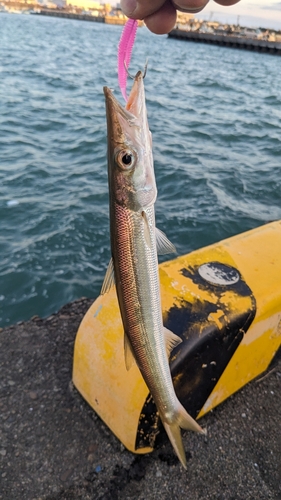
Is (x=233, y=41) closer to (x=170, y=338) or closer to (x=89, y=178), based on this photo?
(x=89, y=178)

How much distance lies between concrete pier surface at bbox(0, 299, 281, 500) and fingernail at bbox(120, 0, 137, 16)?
108 inches

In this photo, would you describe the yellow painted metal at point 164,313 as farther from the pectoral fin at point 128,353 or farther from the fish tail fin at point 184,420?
the pectoral fin at point 128,353

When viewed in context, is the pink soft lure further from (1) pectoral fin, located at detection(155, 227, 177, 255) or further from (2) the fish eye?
(1) pectoral fin, located at detection(155, 227, 177, 255)

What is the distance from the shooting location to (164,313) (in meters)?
2.88

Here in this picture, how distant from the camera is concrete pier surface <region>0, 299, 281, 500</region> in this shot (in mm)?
2758

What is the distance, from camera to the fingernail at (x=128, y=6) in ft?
6.15

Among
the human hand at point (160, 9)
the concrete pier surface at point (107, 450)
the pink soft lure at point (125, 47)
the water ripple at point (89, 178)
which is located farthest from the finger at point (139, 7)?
the water ripple at point (89, 178)

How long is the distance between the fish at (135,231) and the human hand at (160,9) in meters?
0.51

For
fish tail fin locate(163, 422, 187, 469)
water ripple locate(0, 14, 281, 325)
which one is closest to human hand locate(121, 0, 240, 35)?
fish tail fin locate(163, 422, 187, 469)

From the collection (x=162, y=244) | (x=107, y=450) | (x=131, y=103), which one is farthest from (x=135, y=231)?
(x=107, y=450)

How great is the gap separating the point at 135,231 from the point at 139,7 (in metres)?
1.04

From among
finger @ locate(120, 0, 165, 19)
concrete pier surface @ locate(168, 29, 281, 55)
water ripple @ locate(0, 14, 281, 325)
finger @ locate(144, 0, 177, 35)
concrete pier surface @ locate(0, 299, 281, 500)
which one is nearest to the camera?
finger @ locate(120, 0, 165, 19)

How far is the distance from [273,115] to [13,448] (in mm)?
16570

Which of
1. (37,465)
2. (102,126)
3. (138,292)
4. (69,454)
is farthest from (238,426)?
(102,126)
